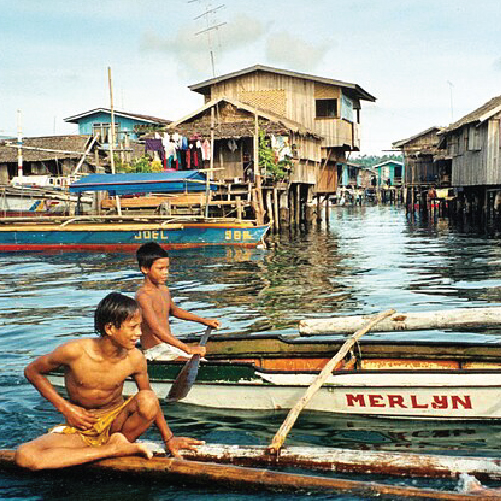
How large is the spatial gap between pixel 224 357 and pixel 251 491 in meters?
3.03

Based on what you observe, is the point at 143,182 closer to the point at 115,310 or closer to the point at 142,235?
the point at 142,235

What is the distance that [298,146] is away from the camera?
3647 cm

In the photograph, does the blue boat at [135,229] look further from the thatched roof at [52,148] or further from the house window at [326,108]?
the thatched roof at [52,148]

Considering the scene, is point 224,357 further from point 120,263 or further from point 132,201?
point 132,201

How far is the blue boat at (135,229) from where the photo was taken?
26.5m

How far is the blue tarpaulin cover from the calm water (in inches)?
108

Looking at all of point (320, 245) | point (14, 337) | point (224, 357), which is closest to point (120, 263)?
point (320, 245)

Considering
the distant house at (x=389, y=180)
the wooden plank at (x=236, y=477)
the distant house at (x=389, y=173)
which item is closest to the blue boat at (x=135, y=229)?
the wooden plank at (x=236, y=477)

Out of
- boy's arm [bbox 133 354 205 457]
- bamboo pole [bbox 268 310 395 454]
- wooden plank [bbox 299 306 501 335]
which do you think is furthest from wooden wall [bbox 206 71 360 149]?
boy's arm [bbox 133 354 205 457]

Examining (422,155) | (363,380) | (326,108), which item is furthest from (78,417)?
(422,155)

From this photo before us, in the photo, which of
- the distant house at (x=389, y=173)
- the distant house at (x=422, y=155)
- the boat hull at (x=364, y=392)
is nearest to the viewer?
the boat hull at (x=364, y=392)

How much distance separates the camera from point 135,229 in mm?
26484

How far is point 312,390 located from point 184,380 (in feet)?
4.44

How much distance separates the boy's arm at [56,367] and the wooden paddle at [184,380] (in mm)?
1503
